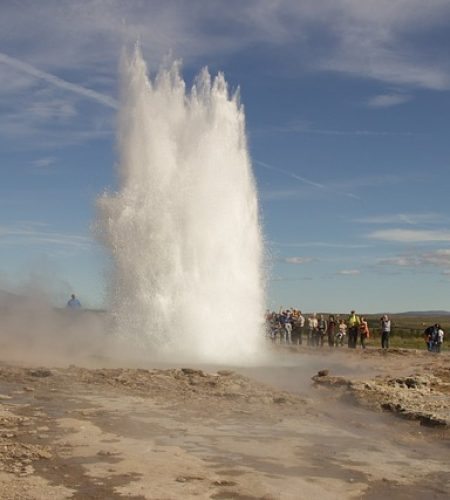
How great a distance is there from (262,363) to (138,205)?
4.86m

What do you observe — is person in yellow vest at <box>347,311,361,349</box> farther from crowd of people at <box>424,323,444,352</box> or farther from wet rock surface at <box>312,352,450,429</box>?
wet rock surface at <box>312,352,450,429</box>

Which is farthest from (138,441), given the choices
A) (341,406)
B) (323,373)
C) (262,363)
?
(262,363)

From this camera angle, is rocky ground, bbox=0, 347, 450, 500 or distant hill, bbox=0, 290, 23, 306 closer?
rocky ground, bbox=0, 347, 450, 500

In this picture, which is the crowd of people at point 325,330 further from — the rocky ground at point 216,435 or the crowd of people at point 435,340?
the rocky ground at point 216,435

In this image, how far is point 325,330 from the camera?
24.0 meters

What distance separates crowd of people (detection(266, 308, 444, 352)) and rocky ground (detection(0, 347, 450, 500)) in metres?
8.74

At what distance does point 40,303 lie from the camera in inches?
783

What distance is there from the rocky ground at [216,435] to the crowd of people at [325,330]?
8740 millimetres

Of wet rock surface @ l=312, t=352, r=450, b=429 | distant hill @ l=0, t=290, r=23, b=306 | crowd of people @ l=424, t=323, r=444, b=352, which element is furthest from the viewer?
crowd of people @ l=424, t=323, r=444, b=352

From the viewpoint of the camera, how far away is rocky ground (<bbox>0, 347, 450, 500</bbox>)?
18.0ft

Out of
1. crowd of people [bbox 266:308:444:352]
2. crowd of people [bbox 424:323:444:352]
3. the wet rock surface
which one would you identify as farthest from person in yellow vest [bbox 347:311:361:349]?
the wet rock surface

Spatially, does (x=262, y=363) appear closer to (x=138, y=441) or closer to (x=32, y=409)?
(x=32, y=409)

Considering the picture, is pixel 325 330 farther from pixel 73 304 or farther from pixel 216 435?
pixel 216 435

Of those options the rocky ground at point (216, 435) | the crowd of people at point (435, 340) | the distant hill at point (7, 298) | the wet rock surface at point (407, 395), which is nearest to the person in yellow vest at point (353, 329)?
the crowd of people at point (435, 340)
